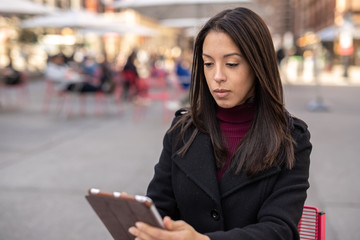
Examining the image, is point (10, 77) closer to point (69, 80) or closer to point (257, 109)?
point (69, 80)

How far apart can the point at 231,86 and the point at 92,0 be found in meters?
53.9

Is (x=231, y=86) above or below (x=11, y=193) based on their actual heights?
above

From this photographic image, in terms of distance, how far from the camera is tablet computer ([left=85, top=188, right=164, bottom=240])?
1.20m

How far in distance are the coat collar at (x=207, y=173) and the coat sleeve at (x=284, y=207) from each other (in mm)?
64

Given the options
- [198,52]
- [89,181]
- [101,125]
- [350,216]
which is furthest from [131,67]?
[198,52]

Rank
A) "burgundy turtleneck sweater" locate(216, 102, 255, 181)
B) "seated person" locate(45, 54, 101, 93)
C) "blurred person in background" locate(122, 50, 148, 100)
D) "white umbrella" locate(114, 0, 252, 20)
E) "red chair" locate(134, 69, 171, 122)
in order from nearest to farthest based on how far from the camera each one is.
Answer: "burgundy turtleneck sweater" locate(216, 102, 255, 181), "red chair" locate(134, 69, 171, 122), "white umbrella" locate(114, 0, 252, 20), "seated person" locate(45, 54, 101, 93), "blurred person in background" locate(122, 50, 148, 100)

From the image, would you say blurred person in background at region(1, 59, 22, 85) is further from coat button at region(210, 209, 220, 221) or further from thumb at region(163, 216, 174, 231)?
thumb at region(163, 216, 174, 231)

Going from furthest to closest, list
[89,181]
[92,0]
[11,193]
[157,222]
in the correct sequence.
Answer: [92,0] < [89,181] < [11,193] < [157,222]

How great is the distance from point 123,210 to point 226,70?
62 centimetres

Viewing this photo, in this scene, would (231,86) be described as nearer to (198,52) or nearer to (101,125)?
(198,52)

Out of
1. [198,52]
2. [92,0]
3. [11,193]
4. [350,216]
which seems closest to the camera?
[198,52]

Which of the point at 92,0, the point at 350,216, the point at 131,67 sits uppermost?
the point at 92,0

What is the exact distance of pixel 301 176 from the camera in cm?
161

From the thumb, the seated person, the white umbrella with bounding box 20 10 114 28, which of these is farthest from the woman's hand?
the white umbrella with bounding box 20 10 114 28
